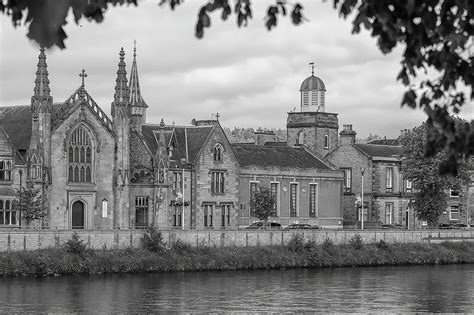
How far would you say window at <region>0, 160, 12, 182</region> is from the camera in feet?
237

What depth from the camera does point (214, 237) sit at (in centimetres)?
7188

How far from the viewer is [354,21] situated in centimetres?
1319

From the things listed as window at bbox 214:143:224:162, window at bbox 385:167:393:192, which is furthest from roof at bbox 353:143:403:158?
window at bbox 214:143:224:162

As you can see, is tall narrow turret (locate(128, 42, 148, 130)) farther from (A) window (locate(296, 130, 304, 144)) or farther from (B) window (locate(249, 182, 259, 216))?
(B) window (locate(249, 182, 259, 216))

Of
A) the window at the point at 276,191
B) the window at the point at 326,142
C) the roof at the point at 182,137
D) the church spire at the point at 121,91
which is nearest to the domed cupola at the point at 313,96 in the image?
the window at the point at 326,142

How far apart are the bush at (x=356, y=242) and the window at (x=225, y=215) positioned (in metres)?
10.4

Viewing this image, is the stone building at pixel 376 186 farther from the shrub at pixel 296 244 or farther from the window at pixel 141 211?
the window at pixel 141 211

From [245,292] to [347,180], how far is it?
152 ft

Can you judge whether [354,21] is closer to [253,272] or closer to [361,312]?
[361,312]

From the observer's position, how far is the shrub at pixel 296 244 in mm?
73938

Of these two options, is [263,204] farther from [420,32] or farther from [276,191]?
[420,32]

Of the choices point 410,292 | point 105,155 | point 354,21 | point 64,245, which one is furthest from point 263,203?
point 354,21

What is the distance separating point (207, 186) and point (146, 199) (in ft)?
18.3

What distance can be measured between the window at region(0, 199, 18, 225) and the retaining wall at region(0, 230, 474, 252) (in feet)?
24.5
